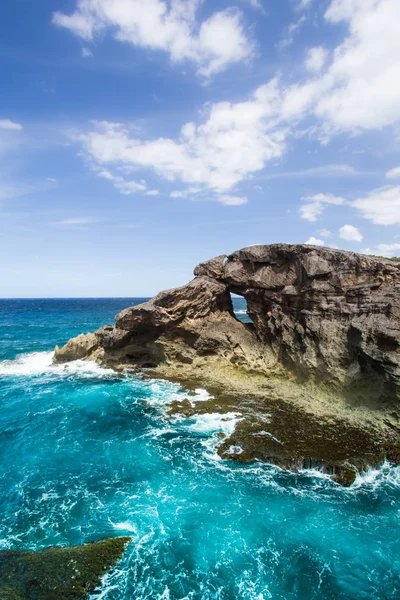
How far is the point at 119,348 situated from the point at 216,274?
48.6ft

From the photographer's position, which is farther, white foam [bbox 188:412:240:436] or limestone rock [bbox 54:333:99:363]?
limestone rock [bbox 54:333:99:363]

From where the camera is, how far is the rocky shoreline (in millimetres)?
23016

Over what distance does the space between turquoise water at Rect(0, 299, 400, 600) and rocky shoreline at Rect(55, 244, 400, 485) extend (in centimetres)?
209

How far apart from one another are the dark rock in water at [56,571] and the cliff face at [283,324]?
68.3 feet

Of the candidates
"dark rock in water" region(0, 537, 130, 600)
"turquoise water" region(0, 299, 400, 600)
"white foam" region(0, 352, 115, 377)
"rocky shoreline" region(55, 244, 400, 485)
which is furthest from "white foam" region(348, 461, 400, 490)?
"white foam" region(0, 352, 115, 377)

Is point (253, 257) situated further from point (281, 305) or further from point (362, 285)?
point (362, 285)

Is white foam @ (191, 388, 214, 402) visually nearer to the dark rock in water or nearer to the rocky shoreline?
the rocky shoreline

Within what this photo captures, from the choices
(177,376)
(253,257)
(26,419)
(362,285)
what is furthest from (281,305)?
(26,419)

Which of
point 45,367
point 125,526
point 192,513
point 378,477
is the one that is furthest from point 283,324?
point 45,367

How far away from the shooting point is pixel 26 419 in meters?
28.0

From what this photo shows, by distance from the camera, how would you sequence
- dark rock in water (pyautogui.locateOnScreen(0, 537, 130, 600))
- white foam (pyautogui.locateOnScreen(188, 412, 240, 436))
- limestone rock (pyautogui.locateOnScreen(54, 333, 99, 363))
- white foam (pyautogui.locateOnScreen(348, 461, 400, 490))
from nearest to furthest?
1. dark rock in water (pyautogui.locateOnScreen(0, 537, 130, 600))
2. white foam (pyautogui.locateOnScreen(348, 461, 400, 490))
3. white foam (pyautogui.locateOnScreen(188, 412, 240, 436))
4. limestone rock (pyautogui.locateOnScreen(54, 333, 99, 363))

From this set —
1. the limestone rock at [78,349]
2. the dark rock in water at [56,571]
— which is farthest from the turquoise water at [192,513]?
the limestone rock at [78,349]

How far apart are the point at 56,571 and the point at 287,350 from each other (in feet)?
82.9

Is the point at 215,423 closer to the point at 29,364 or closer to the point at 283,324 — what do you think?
the point at 283,324
